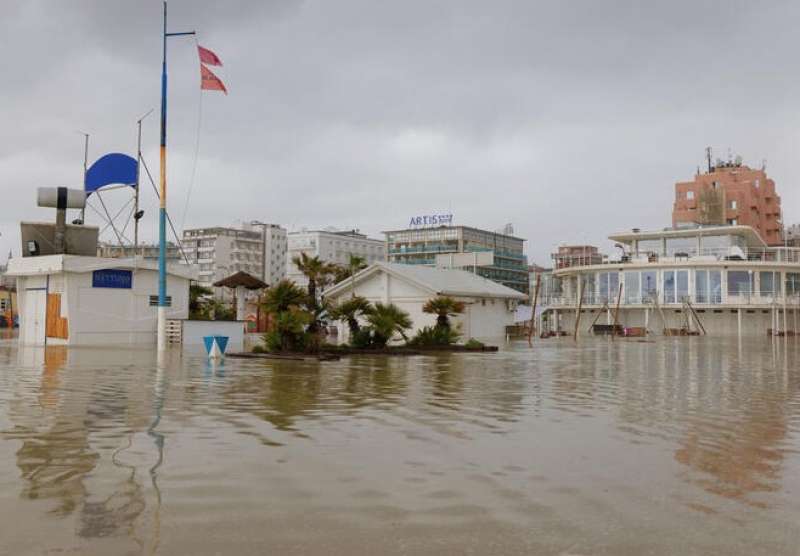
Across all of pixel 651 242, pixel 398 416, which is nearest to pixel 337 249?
pixel 651 242

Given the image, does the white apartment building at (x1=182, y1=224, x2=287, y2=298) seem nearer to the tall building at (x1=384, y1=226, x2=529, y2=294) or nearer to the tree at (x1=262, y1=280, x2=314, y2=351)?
the tall building at (x1=384, y1=226, x2=529, y2=294)

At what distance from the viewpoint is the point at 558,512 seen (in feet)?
18.4

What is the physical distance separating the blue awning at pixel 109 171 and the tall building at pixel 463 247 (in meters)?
112

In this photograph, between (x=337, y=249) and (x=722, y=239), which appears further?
(x=337, y=249)

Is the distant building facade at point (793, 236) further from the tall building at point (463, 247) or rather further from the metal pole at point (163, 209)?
the metal pole at point (163, 209)

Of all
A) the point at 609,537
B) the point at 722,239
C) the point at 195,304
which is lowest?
the point at 609,537

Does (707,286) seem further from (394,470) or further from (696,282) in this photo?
(394,470)

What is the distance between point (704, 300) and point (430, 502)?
205ft

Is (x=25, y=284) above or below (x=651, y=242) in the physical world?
below

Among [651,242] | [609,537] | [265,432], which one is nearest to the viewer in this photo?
[609,537]

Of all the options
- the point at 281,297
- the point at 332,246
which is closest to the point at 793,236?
the point at 332,246

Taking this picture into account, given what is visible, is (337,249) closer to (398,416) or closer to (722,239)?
(722,239)

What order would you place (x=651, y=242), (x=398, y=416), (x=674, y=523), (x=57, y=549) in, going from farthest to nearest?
1. (x=651, y=242)
2. (x=398, y=416)
3. (x=674, y=523)
4. (x=57, y=549)

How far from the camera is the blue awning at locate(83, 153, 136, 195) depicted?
39031 mm
